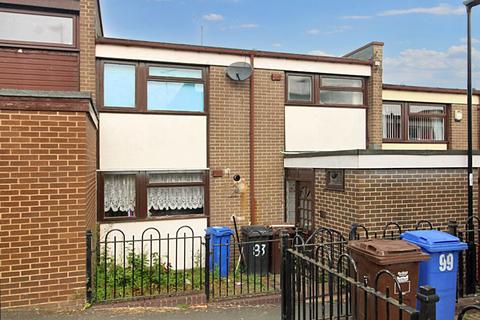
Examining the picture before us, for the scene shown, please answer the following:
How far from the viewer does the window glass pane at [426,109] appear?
38.2ft

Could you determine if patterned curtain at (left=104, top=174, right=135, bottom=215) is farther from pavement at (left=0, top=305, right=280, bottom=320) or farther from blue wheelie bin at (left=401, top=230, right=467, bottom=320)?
blue wheelie bin at (left=401, top=230, right=467, bottom=320)

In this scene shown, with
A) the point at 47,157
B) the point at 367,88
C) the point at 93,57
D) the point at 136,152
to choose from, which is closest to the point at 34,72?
Result: the point at 93,57

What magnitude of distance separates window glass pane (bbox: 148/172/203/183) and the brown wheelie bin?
5119 millimetres

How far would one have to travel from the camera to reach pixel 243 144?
8.99m

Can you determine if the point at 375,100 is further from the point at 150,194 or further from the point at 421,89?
the point at 150,194

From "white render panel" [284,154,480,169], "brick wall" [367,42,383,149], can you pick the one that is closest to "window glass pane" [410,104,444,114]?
"brick wall" [367,42,383,149]

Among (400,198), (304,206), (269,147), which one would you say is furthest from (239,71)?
(400,198)

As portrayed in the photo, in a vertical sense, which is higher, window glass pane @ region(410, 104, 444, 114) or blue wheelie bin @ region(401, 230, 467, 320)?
window glass pane @ region(410, 104, 444, 114)

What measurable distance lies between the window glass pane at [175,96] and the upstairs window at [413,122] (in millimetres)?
5946

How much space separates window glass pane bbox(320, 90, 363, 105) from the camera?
9.69 meters

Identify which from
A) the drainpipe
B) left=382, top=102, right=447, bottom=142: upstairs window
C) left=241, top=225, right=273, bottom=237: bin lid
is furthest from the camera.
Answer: left=382, top=102, right=447, bottom=142: upstairs window

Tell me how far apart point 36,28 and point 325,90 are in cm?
672

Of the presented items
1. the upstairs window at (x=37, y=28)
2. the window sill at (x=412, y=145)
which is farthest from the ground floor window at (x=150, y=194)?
the window sill at (x=412, y=145)

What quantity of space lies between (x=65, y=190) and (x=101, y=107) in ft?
12.1
